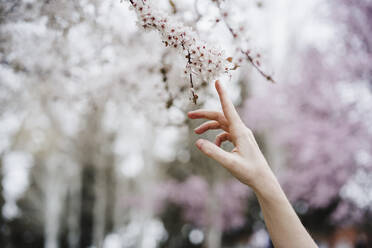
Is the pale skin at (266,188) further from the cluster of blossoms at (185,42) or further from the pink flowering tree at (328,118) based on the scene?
the pink flowering tree at (328,118)

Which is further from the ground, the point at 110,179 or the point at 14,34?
the point at 14,34

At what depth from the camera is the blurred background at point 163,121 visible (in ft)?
9.64

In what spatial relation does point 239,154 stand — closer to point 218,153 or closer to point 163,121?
point 218,153

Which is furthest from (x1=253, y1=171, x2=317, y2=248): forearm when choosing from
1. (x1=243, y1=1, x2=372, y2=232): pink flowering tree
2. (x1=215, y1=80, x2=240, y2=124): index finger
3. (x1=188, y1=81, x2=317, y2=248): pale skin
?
(x1=243, y1=1, x2=372, y2=232): pink flowering tree

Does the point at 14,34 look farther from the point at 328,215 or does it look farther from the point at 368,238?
the point at 328,215

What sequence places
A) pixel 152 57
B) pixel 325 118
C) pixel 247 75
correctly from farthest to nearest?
pixel 247 75, pixel 325 118, pixel 152 57

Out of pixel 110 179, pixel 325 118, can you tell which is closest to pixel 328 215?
pixel 325 118

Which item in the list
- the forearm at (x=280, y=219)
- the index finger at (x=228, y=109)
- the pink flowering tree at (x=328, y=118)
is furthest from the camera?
the pink flowering tree at (x=328, y=118)

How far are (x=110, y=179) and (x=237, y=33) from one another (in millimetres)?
16532

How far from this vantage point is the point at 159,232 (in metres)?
19.3

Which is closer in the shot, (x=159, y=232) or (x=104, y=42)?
(x=104, y=42)

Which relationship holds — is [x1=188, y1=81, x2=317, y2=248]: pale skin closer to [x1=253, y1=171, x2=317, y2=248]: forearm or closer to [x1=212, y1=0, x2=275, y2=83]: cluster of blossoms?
[x1=253, y1=171, x2=317, y2=248]: forearm

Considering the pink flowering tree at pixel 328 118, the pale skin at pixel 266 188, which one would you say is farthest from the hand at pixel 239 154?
the pink flowering tree at pixel 328 118

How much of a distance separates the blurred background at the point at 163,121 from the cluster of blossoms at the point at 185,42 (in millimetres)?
321
